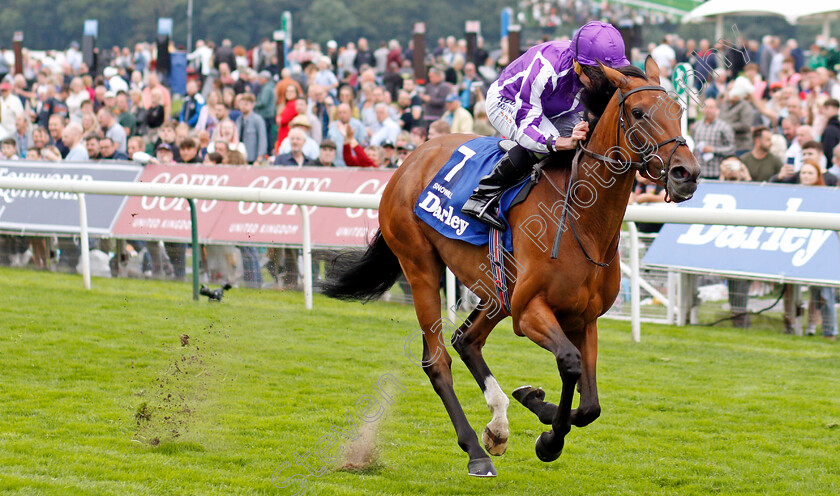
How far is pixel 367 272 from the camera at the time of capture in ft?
18.7

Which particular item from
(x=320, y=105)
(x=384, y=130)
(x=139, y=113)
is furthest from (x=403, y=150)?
(x=139, y=113)

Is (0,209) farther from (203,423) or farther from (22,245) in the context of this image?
(203,423)

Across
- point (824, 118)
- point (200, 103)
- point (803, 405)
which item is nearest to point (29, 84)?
point (200, 103)

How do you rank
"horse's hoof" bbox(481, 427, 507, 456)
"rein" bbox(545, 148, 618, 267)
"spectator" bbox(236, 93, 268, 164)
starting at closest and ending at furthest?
"rein" bbox(545, 148, 618, 267) < "horse's hoof" bbox(481, 427, 507, 456) < "spectator" bbox(236, 93, 268, 164)

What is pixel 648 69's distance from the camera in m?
4.03

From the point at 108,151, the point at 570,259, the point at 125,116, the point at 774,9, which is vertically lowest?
the point at 108,151

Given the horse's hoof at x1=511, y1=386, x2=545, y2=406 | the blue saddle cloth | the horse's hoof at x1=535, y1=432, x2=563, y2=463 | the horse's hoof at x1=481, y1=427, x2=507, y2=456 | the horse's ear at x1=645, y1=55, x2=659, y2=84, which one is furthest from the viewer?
the blue saddle cloth

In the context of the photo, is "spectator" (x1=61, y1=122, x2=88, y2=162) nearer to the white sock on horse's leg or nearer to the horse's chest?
the white sock on horse's leg

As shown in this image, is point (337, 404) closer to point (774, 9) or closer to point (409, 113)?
point (409, 113)

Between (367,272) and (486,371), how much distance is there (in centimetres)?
119

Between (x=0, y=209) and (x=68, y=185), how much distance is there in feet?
6.71

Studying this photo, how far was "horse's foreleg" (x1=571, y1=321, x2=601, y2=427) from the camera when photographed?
4.22 meters

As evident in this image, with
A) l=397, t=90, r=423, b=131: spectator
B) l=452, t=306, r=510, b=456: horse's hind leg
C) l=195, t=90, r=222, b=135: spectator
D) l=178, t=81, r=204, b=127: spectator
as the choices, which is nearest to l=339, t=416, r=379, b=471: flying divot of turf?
l=452, t=306, r=510, b=456: horse's hind leg

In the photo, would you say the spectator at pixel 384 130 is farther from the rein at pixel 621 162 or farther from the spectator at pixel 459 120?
the rein at pixel 621 162
